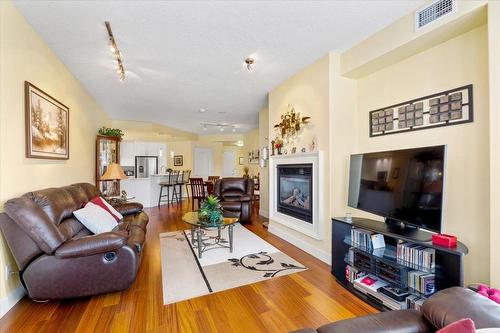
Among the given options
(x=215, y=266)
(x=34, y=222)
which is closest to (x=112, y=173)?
(x=34, y=222)

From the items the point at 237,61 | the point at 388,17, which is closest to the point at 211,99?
the point at 237,61

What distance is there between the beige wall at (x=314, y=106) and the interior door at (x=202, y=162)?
668 cm

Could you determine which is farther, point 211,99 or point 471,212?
point 211,99

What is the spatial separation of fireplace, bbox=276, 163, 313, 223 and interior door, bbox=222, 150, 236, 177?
7054mm

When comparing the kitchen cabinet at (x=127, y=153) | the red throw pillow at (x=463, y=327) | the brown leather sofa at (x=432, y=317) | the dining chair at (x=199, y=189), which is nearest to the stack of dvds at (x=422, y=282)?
the brown leather sofa at (x=432, y=317)

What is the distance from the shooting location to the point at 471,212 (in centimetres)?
205

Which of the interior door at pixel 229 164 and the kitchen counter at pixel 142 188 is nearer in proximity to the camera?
the kitchen counter at pixel 142 188

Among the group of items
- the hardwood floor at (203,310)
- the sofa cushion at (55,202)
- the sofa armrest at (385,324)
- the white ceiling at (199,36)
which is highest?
the white ceiling at (199,36)

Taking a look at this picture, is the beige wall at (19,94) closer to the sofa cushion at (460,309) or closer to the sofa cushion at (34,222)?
the sofa cushion at (34,222)

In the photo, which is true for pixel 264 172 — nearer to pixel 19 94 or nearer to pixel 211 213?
pixel 211 213

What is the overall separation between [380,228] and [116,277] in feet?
8.27

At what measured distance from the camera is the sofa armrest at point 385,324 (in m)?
1.01

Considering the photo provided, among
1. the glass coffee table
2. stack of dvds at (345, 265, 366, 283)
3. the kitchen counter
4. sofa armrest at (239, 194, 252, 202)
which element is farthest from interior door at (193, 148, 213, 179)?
stack of dvds at (345, 265, 366, 283)

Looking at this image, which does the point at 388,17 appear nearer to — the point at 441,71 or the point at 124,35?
the point at 441,71
